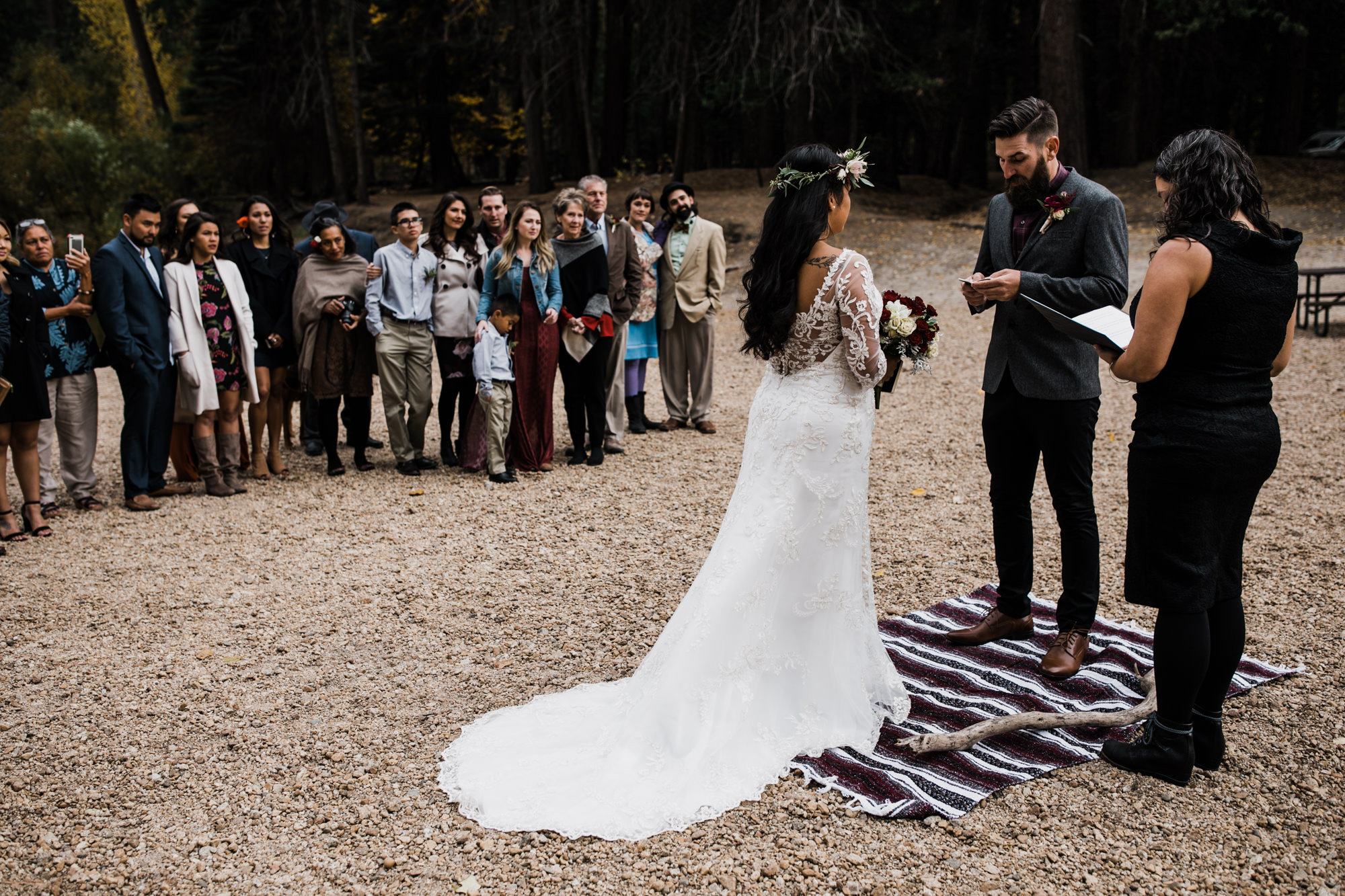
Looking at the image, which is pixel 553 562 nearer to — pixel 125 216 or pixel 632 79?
pixel 125 216

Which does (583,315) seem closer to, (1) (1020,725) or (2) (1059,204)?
(2) (1059,204)

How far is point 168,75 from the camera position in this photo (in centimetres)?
3444

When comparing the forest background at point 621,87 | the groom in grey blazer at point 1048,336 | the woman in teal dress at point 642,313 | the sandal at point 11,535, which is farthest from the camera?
the forest background at point 621,87

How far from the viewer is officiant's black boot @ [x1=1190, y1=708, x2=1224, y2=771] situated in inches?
129

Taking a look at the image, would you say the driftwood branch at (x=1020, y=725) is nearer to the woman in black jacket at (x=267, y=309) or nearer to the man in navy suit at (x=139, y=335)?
the man in navy suit at (x=139, y=335)

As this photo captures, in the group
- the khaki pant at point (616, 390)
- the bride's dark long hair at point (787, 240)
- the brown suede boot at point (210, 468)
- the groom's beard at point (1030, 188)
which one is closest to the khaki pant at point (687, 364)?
the khaki pant at point (616, 390)

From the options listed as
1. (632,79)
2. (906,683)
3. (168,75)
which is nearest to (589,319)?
(906,683)

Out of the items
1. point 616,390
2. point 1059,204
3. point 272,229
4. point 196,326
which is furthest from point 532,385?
point 1059,204

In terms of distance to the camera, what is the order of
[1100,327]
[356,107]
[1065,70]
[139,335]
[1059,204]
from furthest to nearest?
[356,107] → [1065,70] → [139,335] → [1059,204] → [1100,327]

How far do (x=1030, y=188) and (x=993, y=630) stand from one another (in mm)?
1962

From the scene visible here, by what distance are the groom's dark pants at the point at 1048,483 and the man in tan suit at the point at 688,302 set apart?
4917 millimetres

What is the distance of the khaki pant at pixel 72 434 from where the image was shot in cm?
688

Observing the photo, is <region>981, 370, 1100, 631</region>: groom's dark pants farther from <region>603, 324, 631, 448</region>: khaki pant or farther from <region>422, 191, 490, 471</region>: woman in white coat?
<region>422, 191, 490, 471</region>: woman in white coat

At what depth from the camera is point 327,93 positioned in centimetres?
2338
